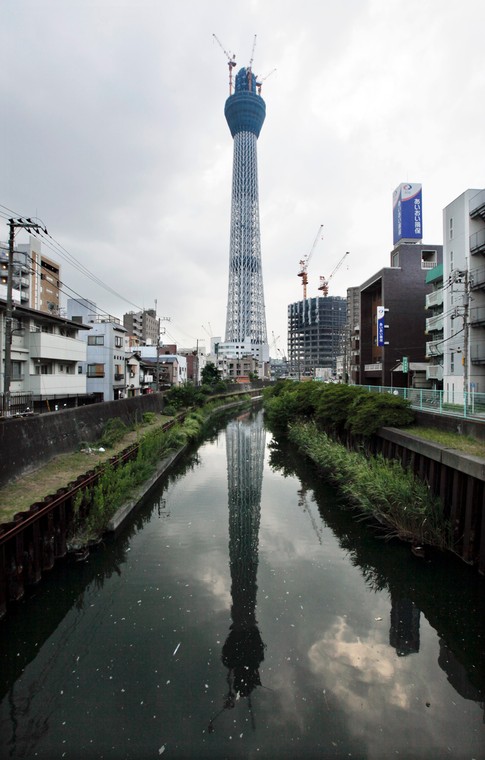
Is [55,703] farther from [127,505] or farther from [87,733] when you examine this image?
[127,505]

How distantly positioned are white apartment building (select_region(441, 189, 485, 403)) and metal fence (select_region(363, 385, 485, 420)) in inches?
266

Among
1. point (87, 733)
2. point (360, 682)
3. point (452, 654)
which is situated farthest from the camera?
point (452, 654)

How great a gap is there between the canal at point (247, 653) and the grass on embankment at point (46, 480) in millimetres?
1990

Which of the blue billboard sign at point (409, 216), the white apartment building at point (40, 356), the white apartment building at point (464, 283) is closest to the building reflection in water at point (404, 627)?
the white apartment building at point (464, 283)

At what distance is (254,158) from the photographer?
536 feet

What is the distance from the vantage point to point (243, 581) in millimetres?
9703

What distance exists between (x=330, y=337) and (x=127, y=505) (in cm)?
16192

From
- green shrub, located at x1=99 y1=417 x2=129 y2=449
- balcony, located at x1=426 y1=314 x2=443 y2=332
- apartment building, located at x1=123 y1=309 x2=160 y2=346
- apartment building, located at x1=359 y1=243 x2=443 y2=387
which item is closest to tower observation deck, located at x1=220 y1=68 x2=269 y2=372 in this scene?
apartment building, located at x1=123 y1=309 x2=160 y2=346

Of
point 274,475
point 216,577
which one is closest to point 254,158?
point 274,475

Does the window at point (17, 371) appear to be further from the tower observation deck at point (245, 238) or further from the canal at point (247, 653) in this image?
the tower observation deck at point (245, 238)

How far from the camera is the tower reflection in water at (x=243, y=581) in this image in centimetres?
641

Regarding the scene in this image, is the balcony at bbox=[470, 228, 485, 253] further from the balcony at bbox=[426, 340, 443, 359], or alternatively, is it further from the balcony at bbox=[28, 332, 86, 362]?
the balcony at bbox=[28, 332, 86, 362]

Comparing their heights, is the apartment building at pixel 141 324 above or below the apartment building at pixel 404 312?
above

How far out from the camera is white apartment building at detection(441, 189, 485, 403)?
936 inches
